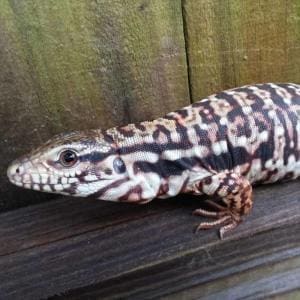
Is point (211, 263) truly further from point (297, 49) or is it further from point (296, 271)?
point (297, 49)

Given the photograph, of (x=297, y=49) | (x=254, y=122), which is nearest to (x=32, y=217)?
(x=254, y=122)

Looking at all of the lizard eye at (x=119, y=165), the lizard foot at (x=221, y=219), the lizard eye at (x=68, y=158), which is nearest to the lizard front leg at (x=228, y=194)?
the lizard foot at (x=221, y=219)

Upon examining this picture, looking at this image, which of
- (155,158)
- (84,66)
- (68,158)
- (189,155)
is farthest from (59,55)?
(189,155)

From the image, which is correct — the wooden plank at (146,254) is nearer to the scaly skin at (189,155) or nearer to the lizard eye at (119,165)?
the scaly skin at (189,155)

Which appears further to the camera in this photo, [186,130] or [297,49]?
[297,49]

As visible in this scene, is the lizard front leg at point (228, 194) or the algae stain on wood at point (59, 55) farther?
the lizard front leg at point (228, 194)

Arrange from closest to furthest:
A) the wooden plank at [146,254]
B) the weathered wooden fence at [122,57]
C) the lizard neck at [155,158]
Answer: the wooden plank at [146,254], the weathered wooden fence at [122,57], the lizard neck at [155,158]

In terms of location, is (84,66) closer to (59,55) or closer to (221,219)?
(59,55)
